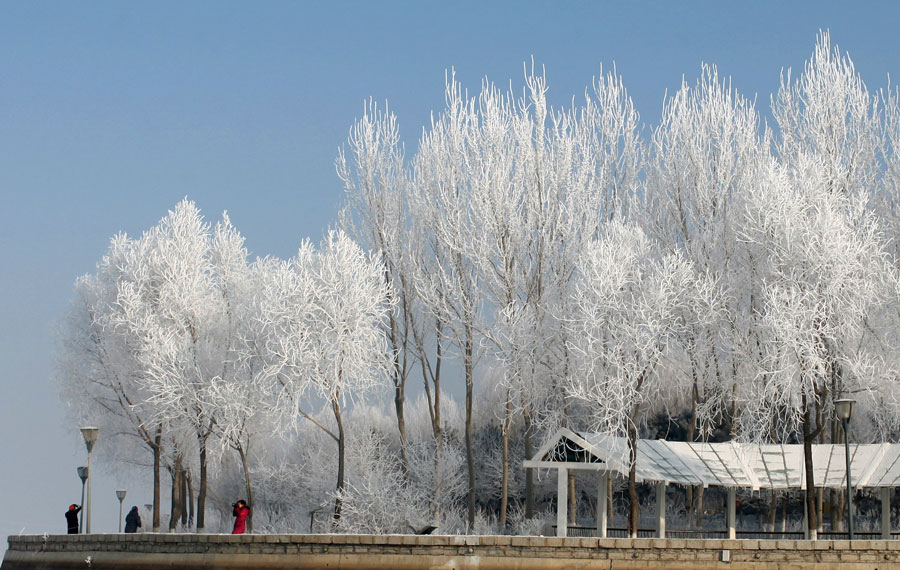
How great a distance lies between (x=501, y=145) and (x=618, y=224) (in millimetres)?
5840

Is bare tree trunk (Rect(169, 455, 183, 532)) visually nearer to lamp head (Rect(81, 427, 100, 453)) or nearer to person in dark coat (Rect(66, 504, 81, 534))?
person in dark coat (Rect(66, 504, 81, 534))

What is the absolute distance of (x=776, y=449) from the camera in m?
26.4

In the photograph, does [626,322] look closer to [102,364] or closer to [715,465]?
[715,465]

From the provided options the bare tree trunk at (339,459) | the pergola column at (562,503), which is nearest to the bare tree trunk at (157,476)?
the bare tree trunk at (339,459)

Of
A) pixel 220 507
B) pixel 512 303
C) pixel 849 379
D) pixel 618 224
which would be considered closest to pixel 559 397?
pixel 512 303

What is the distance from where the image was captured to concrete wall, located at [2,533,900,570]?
20.0m

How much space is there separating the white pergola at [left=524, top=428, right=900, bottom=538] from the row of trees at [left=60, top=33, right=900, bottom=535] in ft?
2.31

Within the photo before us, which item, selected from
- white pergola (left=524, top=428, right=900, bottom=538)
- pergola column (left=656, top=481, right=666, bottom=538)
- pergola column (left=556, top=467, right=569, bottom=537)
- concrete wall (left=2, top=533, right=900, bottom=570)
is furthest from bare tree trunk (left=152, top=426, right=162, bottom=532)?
pergola column (left=656, top=481, right=666, bottom=538)

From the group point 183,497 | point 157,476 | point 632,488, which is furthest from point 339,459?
point 183,497

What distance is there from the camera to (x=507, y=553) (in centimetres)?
2067

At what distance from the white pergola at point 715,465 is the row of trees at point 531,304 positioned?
2.31 feet

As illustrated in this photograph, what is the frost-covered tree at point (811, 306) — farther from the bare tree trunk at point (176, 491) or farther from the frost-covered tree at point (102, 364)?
the frost-covered tree at point (102, 364)

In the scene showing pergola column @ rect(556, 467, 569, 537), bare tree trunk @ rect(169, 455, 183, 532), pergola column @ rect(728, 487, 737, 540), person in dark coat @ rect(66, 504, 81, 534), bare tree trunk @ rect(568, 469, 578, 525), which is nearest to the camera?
pergola column @ rect(556, 467, 569, 537)

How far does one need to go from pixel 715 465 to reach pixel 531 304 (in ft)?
30.5
